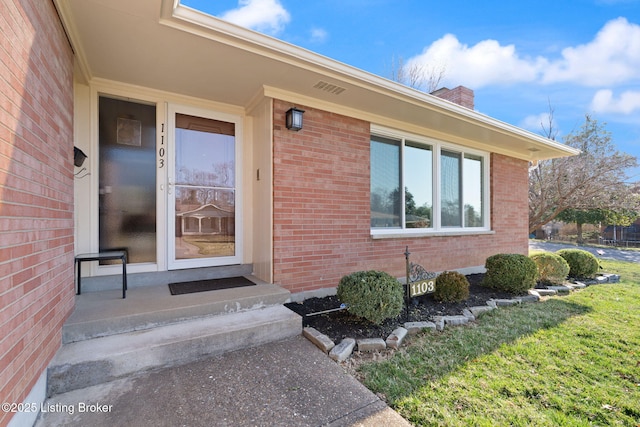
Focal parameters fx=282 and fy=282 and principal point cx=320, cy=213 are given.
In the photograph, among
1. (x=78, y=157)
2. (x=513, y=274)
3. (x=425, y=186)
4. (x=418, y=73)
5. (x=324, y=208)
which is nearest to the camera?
(x=78, y=157)

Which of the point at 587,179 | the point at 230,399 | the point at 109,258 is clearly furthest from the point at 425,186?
the point at 587,179

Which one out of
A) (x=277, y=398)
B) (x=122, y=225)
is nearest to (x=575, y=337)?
(x=277, y=398)

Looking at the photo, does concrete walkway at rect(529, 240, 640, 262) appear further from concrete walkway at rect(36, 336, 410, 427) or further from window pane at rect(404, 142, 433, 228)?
concrete walkway at rect(36, 336, 410, 427)

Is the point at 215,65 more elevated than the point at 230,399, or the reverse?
the point at 215,65

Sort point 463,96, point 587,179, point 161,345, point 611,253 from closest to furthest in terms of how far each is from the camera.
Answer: point 161,345
point 463,96
point 587,179
point 611,253

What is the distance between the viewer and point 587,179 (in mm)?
9938

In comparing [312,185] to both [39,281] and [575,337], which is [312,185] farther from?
[575,337]

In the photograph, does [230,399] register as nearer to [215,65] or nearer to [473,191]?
[215,65]

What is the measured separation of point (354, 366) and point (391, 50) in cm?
1204

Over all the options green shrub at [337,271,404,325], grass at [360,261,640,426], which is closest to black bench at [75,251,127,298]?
green shrub at [337,271,404,325]

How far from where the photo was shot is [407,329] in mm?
3033

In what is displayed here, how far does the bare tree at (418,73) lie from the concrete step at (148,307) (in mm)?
10952

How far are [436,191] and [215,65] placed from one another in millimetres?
4338

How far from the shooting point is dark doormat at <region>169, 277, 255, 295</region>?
10.8 feet
